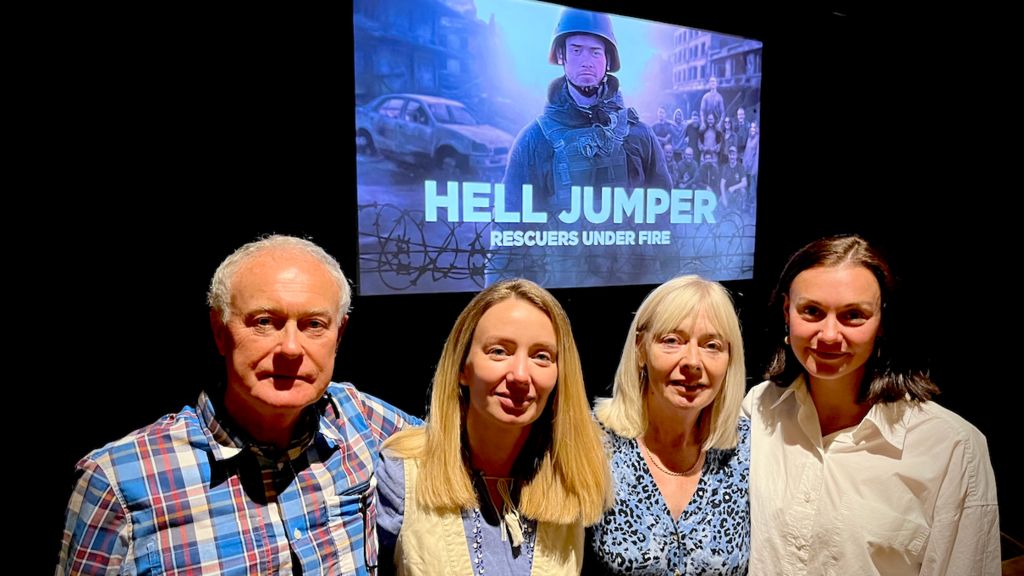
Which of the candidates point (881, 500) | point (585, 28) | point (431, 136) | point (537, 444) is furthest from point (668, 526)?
point (585, 28)

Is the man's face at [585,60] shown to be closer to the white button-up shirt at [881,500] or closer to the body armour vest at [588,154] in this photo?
the body armour vest at [588,154]

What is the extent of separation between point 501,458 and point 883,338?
1217 millimetres

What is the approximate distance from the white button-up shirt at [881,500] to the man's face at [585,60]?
254 centimetres

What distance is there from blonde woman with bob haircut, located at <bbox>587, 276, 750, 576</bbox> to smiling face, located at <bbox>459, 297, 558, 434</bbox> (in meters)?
0.40

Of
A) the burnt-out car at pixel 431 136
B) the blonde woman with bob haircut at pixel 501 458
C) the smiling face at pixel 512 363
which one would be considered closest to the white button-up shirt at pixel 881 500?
the blonde woman with bob haircut at pixel 501 458

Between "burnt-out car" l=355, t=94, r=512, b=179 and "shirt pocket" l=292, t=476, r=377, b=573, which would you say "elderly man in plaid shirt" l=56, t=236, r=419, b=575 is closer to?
"shirt pocket" l=292, t=476, r=377, b=573

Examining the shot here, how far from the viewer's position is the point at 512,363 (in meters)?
1.51

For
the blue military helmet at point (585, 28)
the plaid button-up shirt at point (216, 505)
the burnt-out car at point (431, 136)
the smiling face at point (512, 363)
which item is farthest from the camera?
the blue military helmet at point (585, 28)

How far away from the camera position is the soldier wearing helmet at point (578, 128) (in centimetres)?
357

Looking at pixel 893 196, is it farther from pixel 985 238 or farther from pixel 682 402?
pixel 682 402

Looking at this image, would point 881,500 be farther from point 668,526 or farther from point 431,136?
point 431,136

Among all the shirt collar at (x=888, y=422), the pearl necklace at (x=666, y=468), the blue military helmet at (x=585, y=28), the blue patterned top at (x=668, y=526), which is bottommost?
the blue patterned top at (x=668, y=526)

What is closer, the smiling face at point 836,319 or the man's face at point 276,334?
the man's face at point 276,334

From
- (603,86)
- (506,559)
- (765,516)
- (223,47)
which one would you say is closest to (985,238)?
(603,86)
